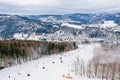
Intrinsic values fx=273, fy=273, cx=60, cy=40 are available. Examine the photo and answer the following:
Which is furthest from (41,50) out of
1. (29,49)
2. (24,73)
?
(24,73)

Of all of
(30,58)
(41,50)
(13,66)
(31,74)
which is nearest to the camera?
(31,74)

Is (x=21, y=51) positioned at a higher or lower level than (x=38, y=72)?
higher

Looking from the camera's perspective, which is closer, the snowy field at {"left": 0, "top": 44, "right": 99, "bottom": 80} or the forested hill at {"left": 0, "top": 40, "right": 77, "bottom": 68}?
the snowy field at {"left": 0, "top": 44, "right": 99, "bottom": 80}

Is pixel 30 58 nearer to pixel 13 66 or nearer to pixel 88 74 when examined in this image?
pixel 13 66

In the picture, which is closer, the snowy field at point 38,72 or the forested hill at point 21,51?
the snowy field at point 38,72

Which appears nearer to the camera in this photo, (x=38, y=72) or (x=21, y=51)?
(x=38, y=72)

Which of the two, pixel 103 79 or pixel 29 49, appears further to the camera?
pixel 29 49

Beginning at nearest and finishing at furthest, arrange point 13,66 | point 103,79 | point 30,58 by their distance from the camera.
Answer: point 103,79, point 13,66, point 30,58
